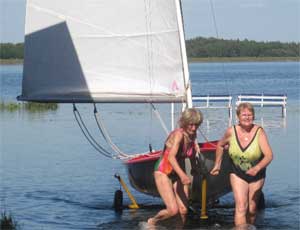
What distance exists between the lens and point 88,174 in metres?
23.8

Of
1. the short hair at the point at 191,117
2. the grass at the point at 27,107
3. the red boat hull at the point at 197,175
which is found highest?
the short hair at the point at 191,117

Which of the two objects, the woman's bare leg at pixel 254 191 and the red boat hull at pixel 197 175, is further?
the red boat hull at pixel 197 175

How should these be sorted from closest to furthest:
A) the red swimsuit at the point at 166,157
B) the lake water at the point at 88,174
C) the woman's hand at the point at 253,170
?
the woman's hand at the point at 253,170 < the red swimsuit at the point at 166,157 < the lake water at the point at 88,174

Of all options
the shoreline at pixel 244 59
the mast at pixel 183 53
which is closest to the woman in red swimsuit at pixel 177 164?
the mast at pixel 183 53

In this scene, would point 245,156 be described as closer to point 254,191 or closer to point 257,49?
point 254,191

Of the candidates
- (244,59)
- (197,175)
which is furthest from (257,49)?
(197,175)

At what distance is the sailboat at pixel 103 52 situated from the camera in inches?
693

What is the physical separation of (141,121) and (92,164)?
1309 centimetres

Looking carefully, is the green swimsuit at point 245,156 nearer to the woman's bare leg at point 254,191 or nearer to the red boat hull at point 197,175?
the woman's bare leg at point 254,191

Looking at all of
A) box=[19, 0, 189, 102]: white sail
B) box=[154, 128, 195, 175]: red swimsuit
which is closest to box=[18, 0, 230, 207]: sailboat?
box=[19, 0, 189, 102]: white sail

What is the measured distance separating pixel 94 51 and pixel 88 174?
5969 mm

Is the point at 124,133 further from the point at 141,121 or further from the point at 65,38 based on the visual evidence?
the point at 65,38

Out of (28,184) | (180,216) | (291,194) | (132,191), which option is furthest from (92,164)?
(180,216)

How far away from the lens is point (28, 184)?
22203mm
